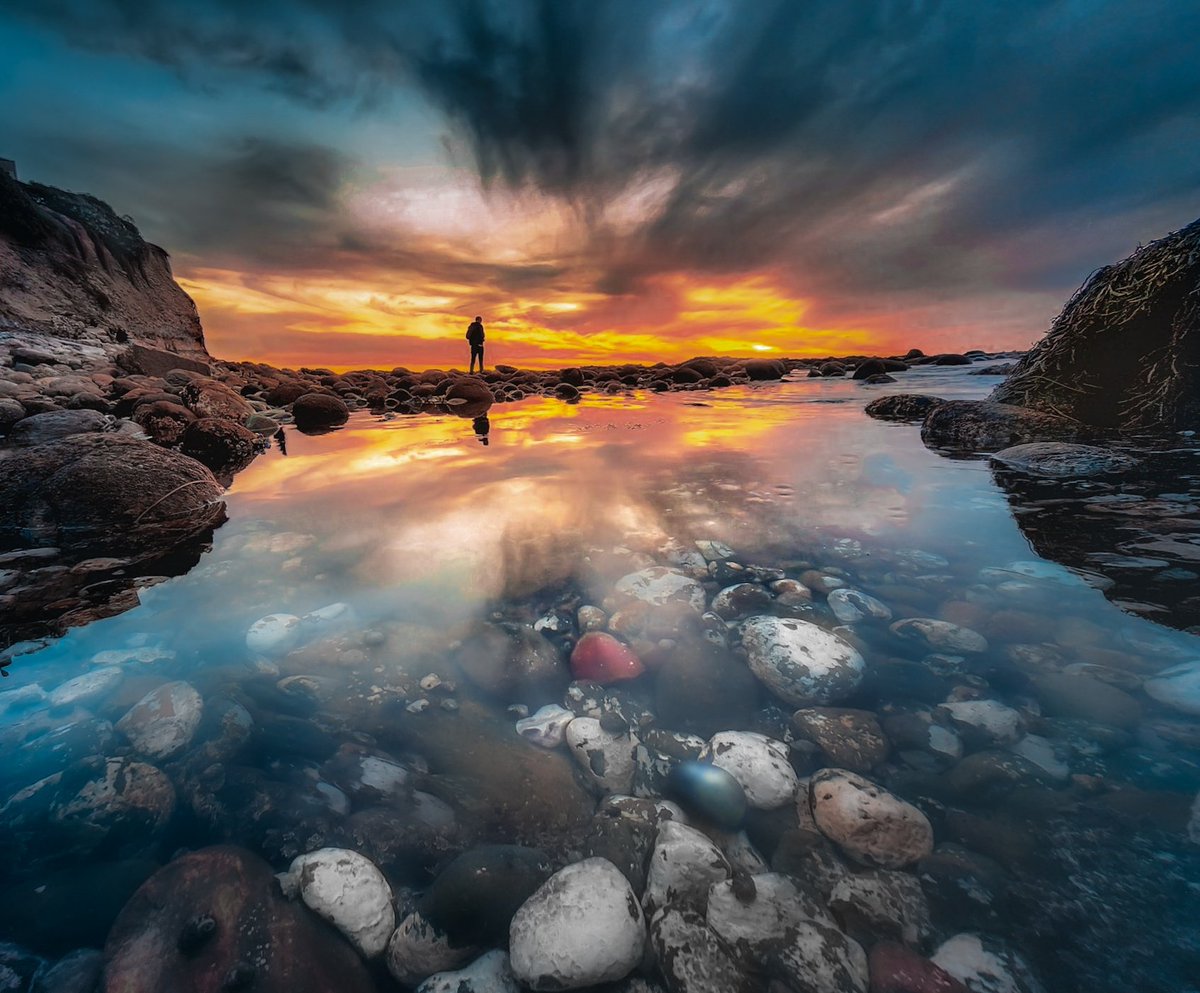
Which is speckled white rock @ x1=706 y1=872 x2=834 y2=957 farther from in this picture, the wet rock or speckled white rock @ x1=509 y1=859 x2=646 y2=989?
speckled white rock @ x1=509 y1=859 x2=646 y2=989

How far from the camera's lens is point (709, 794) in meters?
1.50

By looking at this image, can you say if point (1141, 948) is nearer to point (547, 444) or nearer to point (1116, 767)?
point (1116, 767)

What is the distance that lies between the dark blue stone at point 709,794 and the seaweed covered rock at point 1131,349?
297 inches

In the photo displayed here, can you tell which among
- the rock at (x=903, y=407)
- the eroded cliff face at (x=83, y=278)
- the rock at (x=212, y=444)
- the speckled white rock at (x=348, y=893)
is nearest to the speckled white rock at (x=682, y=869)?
the speckled white rock at (x=348, y=893)

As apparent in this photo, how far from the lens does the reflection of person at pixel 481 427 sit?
7.92m

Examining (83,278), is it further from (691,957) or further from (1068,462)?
(1068,462)

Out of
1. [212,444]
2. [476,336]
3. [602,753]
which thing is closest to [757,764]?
[602,753]

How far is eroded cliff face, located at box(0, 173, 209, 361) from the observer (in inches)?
480

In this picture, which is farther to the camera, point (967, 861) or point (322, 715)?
point (322, 715)

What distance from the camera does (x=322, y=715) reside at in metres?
1.88

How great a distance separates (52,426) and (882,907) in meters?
8.04

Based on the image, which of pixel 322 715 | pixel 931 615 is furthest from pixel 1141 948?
pixel 322 715

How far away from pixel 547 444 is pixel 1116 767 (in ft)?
20.9

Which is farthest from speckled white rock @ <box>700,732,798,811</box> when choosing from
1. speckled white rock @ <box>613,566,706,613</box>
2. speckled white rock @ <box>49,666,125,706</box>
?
speckled white rock @ <box>49,666,125,706</box>
